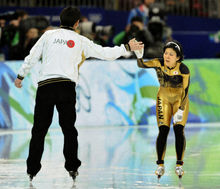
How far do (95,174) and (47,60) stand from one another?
69.4 inches

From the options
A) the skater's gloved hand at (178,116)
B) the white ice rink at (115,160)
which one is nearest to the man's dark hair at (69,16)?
the skater's gloved hand at (178,116)

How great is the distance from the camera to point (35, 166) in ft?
27.7

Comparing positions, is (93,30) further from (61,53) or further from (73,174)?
(73,174)

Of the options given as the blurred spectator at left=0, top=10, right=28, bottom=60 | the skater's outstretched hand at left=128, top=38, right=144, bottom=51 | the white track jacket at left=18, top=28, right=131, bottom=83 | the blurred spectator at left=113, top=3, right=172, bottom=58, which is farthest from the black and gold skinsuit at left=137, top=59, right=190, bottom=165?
the blurred spectator at left=0, top=10, right=28, bottom=60

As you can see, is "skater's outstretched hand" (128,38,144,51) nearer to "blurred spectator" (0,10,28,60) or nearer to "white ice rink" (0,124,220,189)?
"white ice rink" (0,124,220,189)

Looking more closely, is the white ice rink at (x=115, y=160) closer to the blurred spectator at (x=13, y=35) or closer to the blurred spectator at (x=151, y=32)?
Result: the blurred spectator at (x=151, y=32)

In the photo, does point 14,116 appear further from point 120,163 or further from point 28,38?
point 120,163

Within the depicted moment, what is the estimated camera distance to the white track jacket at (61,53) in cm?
831

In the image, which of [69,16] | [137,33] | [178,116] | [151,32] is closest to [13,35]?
[137,33]

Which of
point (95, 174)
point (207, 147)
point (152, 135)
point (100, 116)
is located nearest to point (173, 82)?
point (95, 174)

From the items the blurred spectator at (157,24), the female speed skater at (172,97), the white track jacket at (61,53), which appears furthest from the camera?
the blurred spectator at (157,24)

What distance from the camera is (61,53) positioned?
8344 millimetres

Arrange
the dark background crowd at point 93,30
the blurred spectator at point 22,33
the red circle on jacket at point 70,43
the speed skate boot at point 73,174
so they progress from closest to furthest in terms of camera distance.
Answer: the red circle on jacket at point 70,43, the speed skate boot at point 73,174, the blurred spectator at point 22,33, the dark background crowd at point 93,30

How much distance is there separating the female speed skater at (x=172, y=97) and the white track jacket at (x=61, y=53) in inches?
26.3
